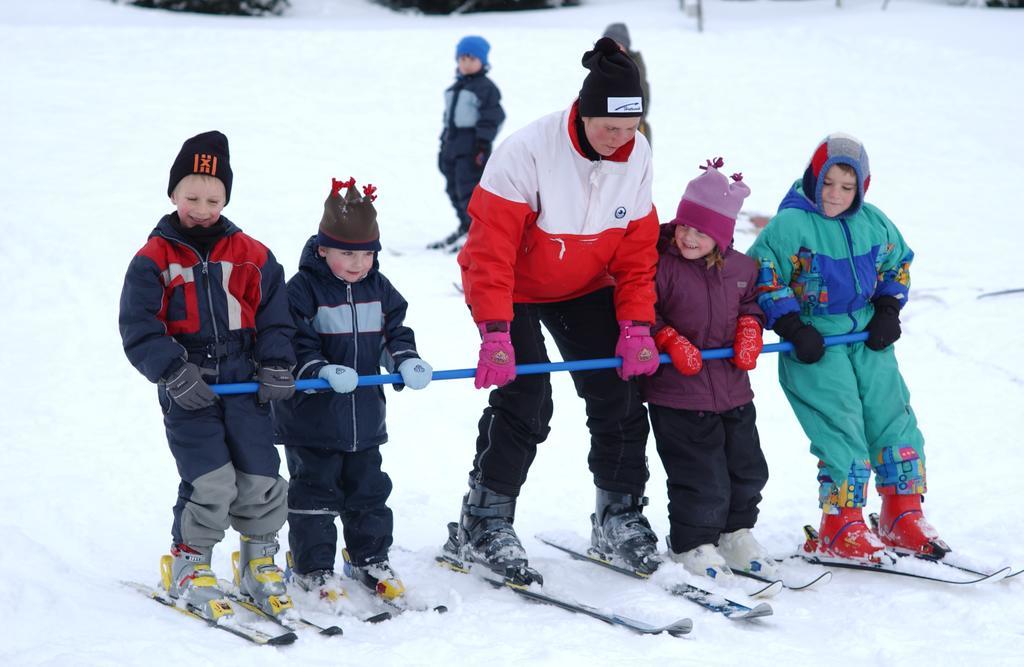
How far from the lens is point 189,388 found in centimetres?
351

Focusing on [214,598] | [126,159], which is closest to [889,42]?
[126,159]

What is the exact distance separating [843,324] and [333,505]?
83.5 inches

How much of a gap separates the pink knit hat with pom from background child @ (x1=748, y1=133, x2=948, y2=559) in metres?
0.30

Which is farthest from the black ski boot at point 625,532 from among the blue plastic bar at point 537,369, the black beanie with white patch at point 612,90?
the black beanie with white patch at point 612,90

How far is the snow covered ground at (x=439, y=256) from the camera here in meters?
3.74

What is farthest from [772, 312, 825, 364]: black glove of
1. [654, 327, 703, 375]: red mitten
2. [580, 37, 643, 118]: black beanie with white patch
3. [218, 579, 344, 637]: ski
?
[218, 579, 344, 637]: ski

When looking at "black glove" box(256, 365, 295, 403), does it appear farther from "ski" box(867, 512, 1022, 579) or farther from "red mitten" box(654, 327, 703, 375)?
"ski" box(867, 512, 1022, 579)

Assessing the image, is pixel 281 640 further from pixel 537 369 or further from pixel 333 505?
pixel 537 369

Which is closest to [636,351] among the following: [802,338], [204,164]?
[802,338]

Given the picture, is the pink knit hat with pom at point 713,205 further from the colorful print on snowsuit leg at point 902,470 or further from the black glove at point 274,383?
the black glove at point 274,383

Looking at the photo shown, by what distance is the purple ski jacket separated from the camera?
4223 mm

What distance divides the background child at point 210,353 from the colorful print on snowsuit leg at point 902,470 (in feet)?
7.87

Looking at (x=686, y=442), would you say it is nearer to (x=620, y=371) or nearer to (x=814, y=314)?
(x=620, y=371)

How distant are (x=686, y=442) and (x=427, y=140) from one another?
8747 mm
